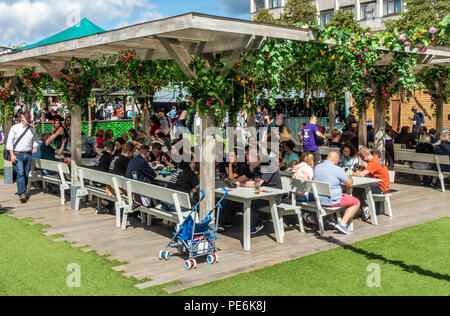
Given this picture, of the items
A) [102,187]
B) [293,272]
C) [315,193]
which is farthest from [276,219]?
[102,187]

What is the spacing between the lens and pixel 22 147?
995 centimetres

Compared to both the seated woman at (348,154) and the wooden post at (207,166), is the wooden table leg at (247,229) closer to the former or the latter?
the wooden post at (207,166)

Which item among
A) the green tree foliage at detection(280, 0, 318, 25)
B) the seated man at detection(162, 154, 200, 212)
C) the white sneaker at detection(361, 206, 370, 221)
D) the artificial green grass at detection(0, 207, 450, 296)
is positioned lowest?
the artificial green grass at detection(0, 207, 450, 296)

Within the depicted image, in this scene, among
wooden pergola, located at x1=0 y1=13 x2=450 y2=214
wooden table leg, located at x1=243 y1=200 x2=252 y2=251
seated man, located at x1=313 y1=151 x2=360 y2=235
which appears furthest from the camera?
seated man, located at x1=313 y1=151 x2=360 y2=235

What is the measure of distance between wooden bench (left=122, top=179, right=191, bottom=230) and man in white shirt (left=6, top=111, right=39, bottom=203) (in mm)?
3238

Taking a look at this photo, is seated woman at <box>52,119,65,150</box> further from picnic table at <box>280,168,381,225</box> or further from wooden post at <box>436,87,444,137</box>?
wooden post at <box>436,87,444,137</box>

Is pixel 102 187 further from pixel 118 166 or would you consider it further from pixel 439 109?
pixel 439 109

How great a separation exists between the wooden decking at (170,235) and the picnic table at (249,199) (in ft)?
0.53

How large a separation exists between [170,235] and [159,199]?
772mm

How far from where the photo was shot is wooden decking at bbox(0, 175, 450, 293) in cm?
584

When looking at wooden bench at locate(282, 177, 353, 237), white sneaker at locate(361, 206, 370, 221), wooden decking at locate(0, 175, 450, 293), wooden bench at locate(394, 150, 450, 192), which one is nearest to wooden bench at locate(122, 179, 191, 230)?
→ wooden decking at locate(0, 175, 450, 293)

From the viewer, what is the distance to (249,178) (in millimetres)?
8008
